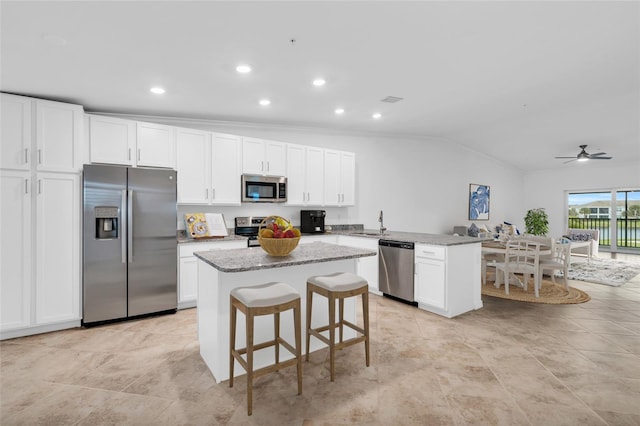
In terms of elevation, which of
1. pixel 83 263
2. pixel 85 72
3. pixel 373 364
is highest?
pixel 85 72

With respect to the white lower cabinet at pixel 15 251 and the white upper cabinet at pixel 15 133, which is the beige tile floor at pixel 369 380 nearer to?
the white lower cabinet at pixel 15 251

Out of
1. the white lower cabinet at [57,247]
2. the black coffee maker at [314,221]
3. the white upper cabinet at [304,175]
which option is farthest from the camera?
the black coffee maker at [314,221]

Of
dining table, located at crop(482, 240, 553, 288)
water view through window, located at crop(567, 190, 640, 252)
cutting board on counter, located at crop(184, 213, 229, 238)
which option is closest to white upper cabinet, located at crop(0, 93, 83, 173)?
cutting board on counter, located at crop(184, 213, 229, 238)

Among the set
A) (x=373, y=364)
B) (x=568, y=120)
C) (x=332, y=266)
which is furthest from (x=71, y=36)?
(x=568, y=120)

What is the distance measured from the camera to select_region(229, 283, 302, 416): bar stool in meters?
1.99

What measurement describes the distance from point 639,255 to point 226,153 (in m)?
10.7

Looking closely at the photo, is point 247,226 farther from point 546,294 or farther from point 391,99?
point 546,294

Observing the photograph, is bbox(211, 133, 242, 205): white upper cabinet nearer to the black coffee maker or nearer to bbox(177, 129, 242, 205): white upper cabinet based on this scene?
bbox(177, 129, 242, 205): white upper cabinet

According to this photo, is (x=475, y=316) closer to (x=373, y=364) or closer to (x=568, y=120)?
(x=373, y=364)

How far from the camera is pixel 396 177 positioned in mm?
6387

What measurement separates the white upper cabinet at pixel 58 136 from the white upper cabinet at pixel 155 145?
582 millimetres

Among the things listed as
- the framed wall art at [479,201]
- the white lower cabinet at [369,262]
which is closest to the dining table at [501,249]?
the white lower cabinet at [369,262]

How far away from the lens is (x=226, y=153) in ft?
14.4

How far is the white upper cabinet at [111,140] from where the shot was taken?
3615 mm
